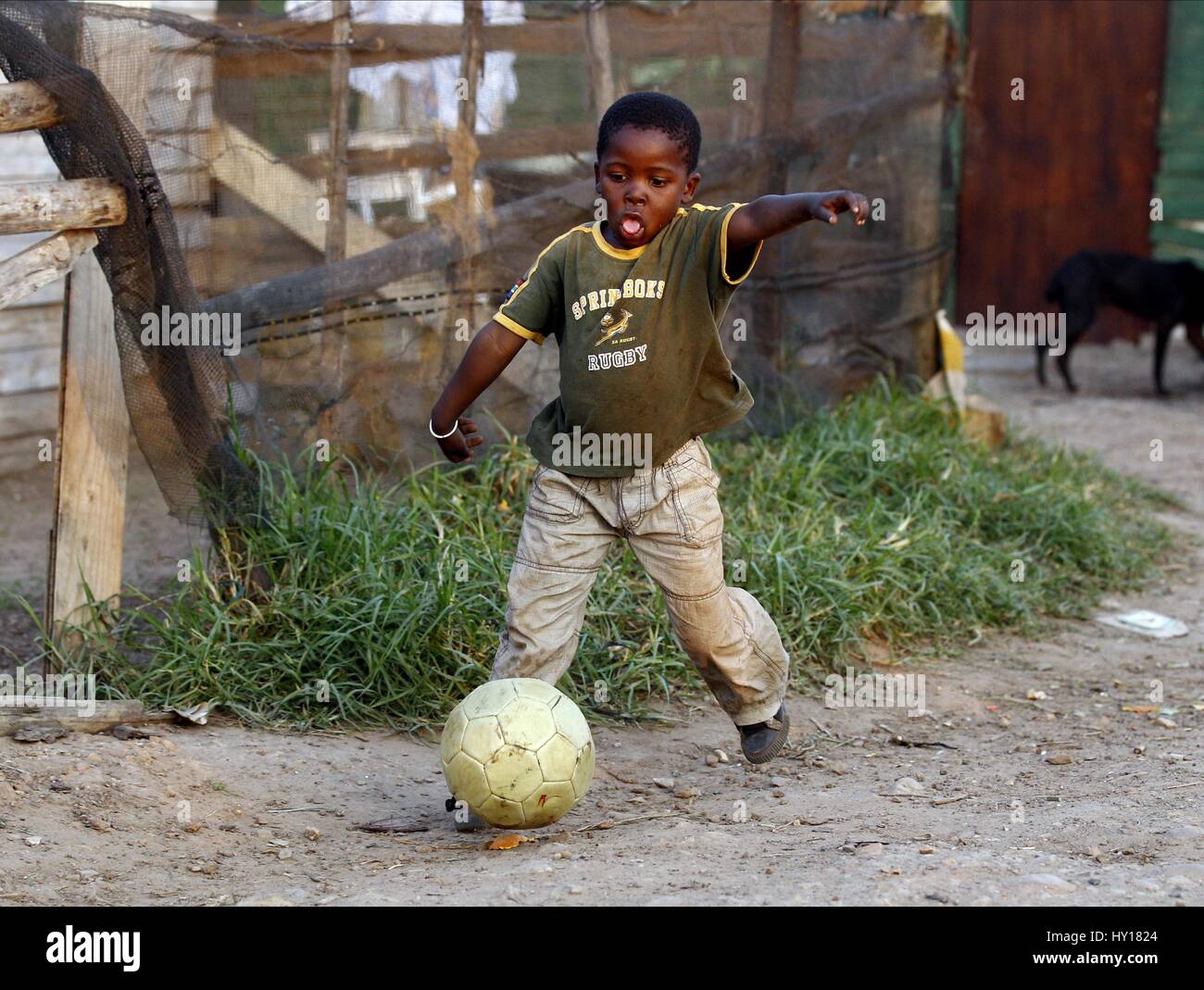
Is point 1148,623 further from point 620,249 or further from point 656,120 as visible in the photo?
point 656,120

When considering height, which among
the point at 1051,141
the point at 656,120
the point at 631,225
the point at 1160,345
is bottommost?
the point at 1160,345

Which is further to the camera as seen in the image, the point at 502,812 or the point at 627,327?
the point at 627,327

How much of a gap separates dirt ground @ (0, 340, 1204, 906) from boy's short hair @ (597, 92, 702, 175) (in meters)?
1.70

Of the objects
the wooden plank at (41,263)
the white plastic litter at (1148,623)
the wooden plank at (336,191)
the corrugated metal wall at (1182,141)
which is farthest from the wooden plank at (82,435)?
the corrugated metal wall at (1182,141)

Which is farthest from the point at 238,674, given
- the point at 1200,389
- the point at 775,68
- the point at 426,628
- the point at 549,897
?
the point at 1200,389

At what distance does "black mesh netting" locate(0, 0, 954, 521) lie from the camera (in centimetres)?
427

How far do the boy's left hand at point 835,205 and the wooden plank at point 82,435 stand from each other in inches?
98.4

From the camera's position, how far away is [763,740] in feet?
12.5

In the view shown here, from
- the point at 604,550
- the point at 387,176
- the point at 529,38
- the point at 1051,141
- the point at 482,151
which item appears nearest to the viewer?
the point at 604,550

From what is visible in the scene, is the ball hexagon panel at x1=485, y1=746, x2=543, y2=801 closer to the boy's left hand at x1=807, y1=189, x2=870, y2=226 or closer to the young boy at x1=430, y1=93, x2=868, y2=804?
the young boy at x1=430, y1=93, x2=868, y2=804

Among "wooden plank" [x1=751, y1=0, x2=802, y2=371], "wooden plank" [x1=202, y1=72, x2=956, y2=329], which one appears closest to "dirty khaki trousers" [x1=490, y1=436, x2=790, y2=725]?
"wooden plank" [x1=202, y1=72, x2=956, y2=329]

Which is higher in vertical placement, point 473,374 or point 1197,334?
point 473,374

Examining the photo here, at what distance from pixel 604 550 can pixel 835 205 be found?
113 centimetres

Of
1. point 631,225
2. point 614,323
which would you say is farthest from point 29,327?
point 631,225
